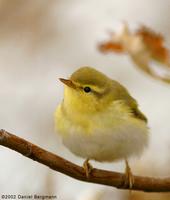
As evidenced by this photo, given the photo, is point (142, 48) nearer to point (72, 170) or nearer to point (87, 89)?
point (72, 170)

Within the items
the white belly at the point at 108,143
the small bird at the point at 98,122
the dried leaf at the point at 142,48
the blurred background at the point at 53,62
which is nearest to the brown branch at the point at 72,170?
the small bird at the point at 98,122

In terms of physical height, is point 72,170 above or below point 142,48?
below

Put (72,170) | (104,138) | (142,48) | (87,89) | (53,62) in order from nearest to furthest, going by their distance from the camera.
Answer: (142,48), (72,170), (104,138), (87,89), (53,62)

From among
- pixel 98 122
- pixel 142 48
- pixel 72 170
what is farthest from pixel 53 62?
pixel 142 48

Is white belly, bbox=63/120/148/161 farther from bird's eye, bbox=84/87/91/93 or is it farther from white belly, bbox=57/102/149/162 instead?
bird's eye, bbox=84/87/91/93

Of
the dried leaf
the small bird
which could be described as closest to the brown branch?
the small bird

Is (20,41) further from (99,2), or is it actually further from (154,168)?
(154,168)
